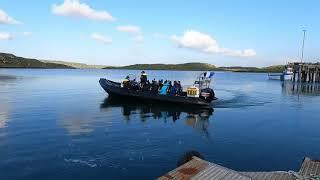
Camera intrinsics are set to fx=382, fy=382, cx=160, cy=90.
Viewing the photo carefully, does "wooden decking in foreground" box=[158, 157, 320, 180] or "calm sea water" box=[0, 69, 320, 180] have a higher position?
"wooden decking in foreground" box=[158, 157, 320, 180]

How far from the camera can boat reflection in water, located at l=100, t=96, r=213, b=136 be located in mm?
28062

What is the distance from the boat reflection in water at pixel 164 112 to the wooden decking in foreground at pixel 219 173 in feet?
37.3

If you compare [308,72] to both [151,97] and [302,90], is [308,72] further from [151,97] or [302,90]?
[151,97]

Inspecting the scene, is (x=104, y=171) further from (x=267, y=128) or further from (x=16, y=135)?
(x=267, y=128)

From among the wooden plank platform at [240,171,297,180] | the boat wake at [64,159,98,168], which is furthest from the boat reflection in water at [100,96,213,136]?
the wooden plank platform at [240,171,297,180]

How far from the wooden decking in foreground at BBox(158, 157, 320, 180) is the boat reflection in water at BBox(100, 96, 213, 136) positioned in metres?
11.4

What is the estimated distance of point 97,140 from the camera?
2012 centimetres

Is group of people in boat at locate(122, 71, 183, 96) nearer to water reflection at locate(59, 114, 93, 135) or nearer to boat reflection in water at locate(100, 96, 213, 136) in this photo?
boat reflection in water at locate(100, 96, 213, 136)

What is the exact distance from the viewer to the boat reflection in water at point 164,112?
28062 mm

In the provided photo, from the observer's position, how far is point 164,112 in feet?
105

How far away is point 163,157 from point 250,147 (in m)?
5.10

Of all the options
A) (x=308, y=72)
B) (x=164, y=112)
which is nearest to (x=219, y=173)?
(x=164, y=112)

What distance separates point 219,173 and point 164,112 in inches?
850

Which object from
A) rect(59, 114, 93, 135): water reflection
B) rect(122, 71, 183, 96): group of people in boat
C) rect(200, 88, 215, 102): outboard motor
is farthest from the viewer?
rect(122, 71, 183, 96): group of people in boat
